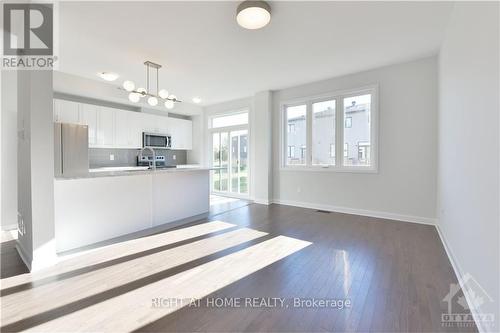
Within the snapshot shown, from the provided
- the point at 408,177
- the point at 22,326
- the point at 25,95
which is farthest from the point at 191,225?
the point at 408,177

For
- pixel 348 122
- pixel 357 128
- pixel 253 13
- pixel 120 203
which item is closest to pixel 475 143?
pixel 253 13

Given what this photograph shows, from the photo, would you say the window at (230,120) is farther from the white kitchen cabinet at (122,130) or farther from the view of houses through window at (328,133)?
the white kitchen cabinet at (122,130)

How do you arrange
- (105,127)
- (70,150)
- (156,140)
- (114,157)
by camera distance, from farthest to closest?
(156,140)
(114,157)
(105,127)
(70,150)

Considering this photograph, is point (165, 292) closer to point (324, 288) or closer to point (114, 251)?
point (114, 251)

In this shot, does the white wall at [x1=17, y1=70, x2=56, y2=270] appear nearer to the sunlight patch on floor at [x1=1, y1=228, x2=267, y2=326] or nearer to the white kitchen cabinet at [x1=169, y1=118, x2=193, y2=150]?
the sunlight patch on floor at [x1=1, y1=228, x2=267, y2=326]

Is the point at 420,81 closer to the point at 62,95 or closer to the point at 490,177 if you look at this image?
the point at 490,177

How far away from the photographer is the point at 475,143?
1.73 meters

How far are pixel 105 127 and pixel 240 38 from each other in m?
4.03

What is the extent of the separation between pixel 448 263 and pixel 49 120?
4.67 m

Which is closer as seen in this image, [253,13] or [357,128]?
[253,13]

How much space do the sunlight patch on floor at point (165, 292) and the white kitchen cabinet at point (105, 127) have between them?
4.37 m

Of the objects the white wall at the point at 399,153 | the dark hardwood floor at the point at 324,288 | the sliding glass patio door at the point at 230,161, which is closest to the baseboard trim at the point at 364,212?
the white wall at the point at 399,153

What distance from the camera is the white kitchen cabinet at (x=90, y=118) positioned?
488cm

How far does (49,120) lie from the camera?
8.05 feet
